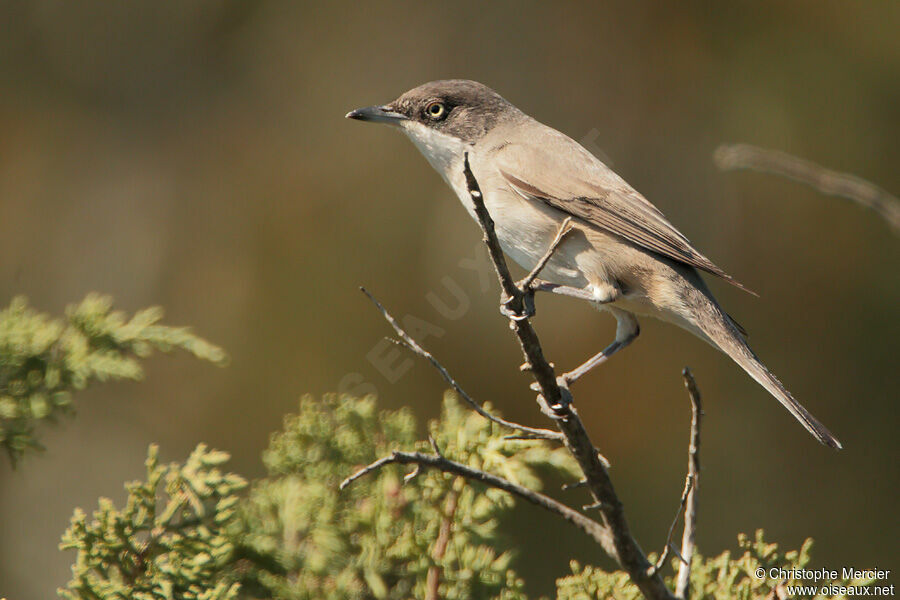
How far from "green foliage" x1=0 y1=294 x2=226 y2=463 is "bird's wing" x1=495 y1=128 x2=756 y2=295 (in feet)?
4.94

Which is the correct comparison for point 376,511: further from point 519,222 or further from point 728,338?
point 728,338

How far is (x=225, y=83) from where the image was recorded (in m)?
5.55

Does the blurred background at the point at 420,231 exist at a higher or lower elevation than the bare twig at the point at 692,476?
higher

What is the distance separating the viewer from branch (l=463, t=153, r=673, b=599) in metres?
2.15

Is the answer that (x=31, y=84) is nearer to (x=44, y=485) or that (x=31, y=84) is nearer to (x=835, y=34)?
(x=44, y=485)

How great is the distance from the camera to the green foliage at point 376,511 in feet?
8.89

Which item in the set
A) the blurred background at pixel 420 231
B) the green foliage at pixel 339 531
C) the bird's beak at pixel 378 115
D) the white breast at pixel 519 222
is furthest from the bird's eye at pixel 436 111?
the green foliage at pixel 339 531

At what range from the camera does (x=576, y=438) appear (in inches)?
89.5

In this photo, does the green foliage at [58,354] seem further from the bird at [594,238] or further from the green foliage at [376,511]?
the bird at [594,238]

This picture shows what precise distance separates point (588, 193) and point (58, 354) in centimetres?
210

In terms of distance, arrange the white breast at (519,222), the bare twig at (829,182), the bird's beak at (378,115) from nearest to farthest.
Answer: the bare twig at (829,182)
the white breast at (519,222)
the bird's beak at (378,115)

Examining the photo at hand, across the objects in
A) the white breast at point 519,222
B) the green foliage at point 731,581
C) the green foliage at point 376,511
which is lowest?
the green foliage at point 731,581

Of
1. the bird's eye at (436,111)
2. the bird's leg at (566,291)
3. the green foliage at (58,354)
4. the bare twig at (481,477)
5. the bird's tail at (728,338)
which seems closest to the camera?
the bare twig at (481,477)

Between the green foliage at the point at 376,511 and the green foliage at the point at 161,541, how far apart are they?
0.62ft
